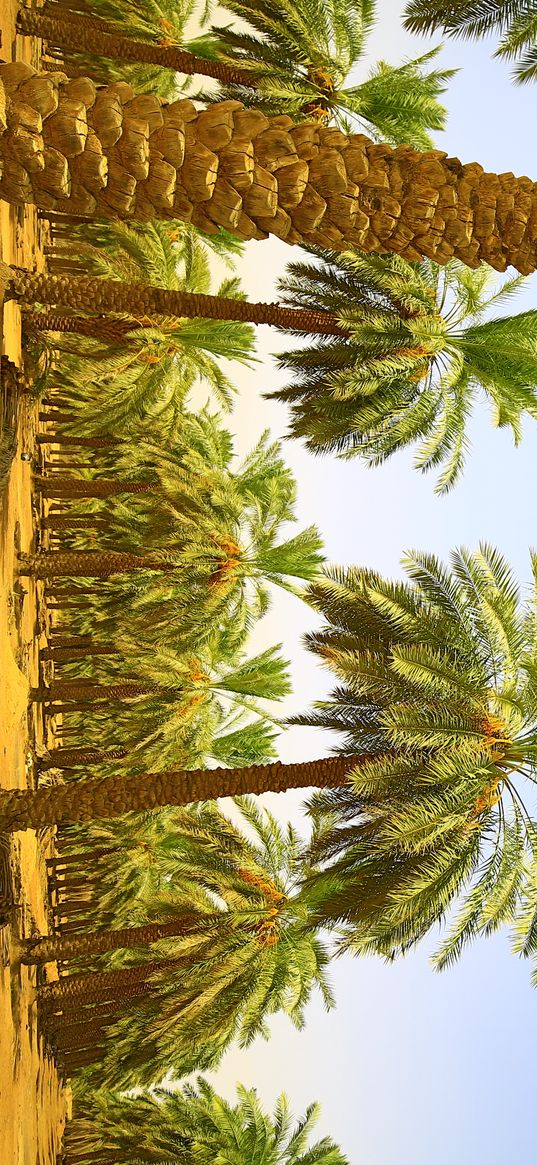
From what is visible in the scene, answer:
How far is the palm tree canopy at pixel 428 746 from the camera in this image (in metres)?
10.1

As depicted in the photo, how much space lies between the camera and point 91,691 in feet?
68.5

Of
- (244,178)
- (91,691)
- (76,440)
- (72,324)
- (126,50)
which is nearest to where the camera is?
(244,178)

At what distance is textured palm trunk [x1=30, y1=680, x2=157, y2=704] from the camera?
2006cm

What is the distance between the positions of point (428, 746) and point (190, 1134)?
10095mm

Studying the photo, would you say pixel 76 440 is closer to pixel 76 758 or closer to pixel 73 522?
pixel 73 522

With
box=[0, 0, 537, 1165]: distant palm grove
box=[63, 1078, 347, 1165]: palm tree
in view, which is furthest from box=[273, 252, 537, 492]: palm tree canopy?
box=[63, 1078, 347, 1165]: palm tree

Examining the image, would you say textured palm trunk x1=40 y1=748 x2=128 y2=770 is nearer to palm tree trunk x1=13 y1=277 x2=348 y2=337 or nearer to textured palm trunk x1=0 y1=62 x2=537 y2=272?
palm tree trunk x1=13 y1=277 x2=348 y2=337

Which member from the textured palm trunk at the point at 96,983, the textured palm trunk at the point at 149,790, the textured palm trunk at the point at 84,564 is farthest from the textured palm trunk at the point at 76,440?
the textured palm trunk at the point at 149,790

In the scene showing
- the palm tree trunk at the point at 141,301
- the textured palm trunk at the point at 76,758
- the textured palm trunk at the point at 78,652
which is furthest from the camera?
the textured palm trunk at the point at 78,652

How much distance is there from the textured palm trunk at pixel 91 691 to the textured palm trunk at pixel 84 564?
103 inches

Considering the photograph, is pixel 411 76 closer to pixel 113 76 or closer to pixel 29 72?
pixel 113 76

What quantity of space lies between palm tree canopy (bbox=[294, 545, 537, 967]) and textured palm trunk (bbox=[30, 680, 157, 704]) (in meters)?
9.93

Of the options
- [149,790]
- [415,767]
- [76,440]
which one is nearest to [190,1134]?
[149,790]

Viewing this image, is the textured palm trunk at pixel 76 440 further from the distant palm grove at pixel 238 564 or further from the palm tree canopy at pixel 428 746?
the palm tree canopy at pixel 428 746
